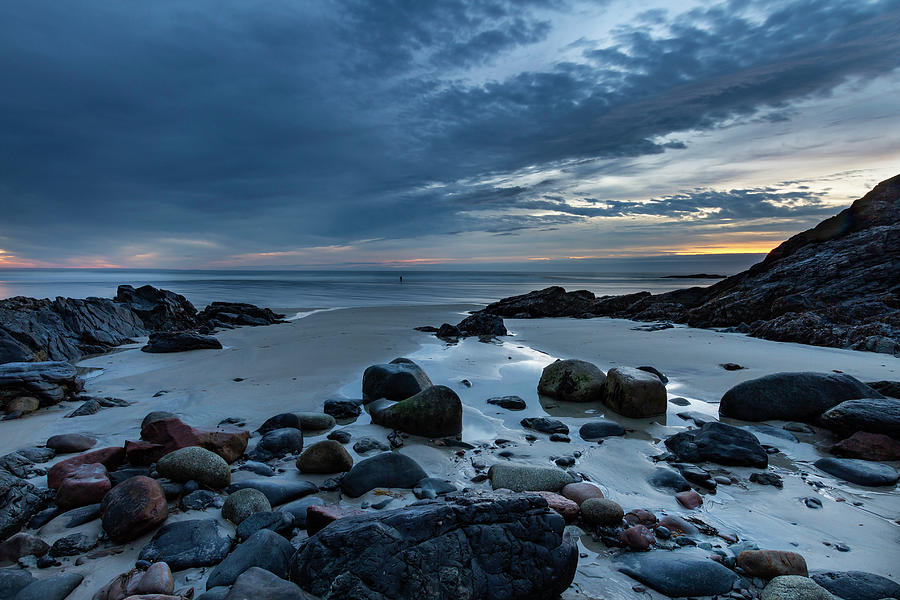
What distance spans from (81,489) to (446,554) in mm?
2835

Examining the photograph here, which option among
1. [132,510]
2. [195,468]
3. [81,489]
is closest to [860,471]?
[195,468]

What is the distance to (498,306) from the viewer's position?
62.7ft

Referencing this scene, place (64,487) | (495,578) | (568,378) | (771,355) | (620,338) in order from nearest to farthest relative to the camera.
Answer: (495,578) < (64,487) < (568,378) < (771,355) < (620,338)

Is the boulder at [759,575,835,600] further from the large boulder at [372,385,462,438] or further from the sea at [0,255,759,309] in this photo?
the sea at [0,255,759,309]

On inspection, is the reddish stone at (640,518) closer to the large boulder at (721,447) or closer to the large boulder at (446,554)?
the large boulder at (446,554)

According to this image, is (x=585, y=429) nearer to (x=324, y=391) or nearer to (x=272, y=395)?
(x=324, y=391)

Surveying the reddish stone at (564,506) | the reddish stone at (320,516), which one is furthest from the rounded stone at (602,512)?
the reddish stone at (320,516)

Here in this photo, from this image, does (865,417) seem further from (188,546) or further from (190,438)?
(190,438)

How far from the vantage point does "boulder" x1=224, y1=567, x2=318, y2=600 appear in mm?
2000

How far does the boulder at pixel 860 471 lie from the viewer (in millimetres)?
3568

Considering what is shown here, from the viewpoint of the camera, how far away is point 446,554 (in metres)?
2.13

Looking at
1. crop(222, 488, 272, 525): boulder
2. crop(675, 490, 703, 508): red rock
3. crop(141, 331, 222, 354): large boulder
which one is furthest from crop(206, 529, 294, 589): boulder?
crop(141, 331, 222, 354): large boulder

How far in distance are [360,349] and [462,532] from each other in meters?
7.73

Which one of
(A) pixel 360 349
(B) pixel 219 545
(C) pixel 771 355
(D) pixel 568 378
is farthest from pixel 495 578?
(C) pixel 771 355
